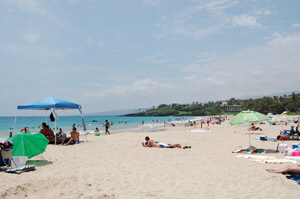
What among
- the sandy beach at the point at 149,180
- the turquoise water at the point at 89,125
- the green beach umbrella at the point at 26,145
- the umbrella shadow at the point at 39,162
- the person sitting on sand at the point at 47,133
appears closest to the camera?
the sandy beach at the point at 149,180

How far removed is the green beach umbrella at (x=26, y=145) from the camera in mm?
7070

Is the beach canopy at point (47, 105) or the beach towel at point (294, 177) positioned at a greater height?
the beach canopy at point (47, 105)

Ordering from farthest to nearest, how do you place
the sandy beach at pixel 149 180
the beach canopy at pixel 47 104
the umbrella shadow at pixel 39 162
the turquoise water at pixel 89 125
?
the turquoise water at pixel 89 125, the beach canopy at pixel 47 104, the umbrella shadow at pixel 39 162, the sandy beach at pixel 149 180

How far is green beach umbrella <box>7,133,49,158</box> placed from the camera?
23.2 ft

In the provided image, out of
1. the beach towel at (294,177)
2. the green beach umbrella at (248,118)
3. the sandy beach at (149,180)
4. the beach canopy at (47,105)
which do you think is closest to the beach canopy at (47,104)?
the beach canopy at (47,105)

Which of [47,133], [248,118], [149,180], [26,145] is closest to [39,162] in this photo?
[26,145]

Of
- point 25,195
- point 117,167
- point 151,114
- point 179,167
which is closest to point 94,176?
point 117,167

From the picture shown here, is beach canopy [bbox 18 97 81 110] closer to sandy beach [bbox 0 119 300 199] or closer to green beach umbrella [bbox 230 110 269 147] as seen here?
sandy beach [bbox 0 119 300 199]

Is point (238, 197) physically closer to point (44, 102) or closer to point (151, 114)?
point (44, 102)

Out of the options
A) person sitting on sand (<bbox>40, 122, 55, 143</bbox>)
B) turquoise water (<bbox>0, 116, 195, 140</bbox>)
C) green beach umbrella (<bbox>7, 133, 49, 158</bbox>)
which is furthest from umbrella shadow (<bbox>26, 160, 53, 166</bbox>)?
person sitting on sand (<bbox>40, 122, 55, 143</bbox>)

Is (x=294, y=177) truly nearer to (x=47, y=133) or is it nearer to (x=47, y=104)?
(x=47, y=104)

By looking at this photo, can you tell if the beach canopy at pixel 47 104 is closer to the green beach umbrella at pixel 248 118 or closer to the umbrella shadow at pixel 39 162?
the umbrella shadow at pixel 39 162

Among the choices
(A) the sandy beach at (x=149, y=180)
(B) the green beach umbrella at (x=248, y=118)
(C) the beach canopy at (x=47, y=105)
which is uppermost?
(C) the beach canopy at (x=47, y=105)

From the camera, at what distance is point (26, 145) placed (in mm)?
7152
